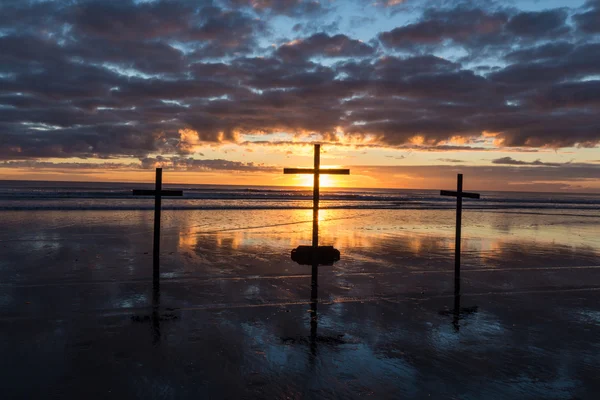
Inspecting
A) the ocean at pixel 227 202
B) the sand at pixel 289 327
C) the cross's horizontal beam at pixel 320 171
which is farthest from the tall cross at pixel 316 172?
the ocean at pixel 227 202

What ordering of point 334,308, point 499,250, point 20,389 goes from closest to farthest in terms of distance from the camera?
point 20,389, point 334,308, point 499,250

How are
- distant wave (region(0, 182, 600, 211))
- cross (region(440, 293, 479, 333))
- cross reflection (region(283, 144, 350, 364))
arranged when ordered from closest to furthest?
cross (region(440, 293, 479, 333))
cross reflection (region(283, 144, 350, 364))
distant wave (region(0, 182, 600, 211))

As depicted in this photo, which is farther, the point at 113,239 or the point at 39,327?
the point at 113,239

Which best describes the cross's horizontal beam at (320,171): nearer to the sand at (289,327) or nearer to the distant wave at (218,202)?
the sand at (289,327)

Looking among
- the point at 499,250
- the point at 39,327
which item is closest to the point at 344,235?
the point at 499,250

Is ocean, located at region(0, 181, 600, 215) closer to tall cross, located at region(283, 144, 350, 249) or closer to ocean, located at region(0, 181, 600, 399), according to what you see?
ocean, located at region(0, 181, 600, 399)

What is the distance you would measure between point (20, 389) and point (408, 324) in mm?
5835

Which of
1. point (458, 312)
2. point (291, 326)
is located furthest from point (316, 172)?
point (291, 326)

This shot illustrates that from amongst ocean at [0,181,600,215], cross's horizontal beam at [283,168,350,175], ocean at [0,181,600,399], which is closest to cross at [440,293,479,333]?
ocean at [0,181,600,399]

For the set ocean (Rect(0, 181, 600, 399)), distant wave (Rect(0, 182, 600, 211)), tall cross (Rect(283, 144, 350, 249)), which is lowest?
distant wave (Rect(0, 182, 600, 211))

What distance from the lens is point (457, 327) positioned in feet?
25.0

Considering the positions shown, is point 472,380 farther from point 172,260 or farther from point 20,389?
point 172,260

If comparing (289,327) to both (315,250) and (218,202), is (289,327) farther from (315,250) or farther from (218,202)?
(218,202)

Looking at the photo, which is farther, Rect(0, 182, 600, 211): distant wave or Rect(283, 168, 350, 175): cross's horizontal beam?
Rect(0, 182, 600, 211): distant wave
